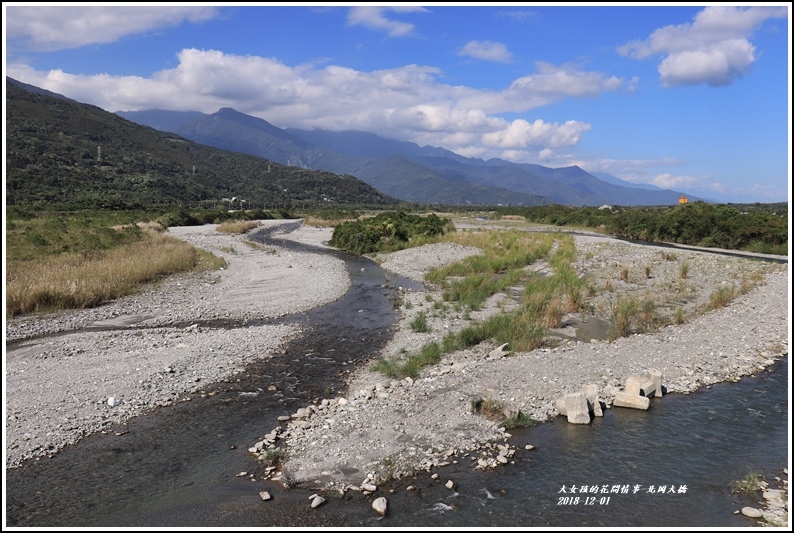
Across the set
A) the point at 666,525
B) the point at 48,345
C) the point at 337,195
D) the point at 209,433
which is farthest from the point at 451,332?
the point at 337,195

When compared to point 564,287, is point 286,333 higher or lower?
lower

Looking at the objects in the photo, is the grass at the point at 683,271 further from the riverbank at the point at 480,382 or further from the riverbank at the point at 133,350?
the riverbank at the point at 133,350

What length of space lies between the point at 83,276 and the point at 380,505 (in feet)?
71.8

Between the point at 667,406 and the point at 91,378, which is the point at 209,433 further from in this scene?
the point at 667,406

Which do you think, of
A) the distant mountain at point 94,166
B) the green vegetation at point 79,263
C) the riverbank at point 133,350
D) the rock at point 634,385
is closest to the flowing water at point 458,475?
the rock at point 634,385

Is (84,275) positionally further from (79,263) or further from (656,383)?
(656,383)

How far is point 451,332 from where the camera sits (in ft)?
58.6

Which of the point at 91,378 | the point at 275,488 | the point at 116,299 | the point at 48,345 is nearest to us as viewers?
the point at 275,488

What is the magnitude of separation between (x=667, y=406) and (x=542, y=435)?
144 inches

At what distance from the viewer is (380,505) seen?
7.76 metres

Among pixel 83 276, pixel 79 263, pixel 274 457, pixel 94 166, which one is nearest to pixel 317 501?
pixel 274 457

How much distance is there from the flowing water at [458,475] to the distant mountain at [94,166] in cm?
6935

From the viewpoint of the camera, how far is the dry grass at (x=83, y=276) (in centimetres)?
2028

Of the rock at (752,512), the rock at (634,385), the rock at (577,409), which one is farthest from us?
the rock at (634,385)
